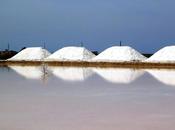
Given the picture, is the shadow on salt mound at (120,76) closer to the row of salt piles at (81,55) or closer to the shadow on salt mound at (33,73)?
Result: the shadow on salt mound at (33,73)

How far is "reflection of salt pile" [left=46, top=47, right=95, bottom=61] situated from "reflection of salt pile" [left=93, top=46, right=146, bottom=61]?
1.03m

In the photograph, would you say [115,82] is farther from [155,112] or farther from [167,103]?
[155,112]

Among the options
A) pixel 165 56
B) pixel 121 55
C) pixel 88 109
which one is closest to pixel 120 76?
pixel 88 109

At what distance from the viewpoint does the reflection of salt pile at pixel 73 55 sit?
23.9 meters

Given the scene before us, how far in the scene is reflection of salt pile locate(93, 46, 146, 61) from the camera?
72.8ft

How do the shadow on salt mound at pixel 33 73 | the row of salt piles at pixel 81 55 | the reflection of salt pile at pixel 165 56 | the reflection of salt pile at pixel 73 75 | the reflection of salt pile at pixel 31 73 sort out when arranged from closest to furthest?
the reflection of salt pile at pixel 73 75
the shadow on salt mound at pixel 33 73
the reflection of salt pile at pixel 31 73
the reflection of salt pile at pixel 165 56
the row of salt piles at pixel 81 55

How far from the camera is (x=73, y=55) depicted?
24.2m

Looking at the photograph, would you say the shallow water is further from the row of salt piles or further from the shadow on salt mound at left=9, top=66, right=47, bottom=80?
the row of salt piles

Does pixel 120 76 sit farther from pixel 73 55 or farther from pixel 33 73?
pixel 73 55

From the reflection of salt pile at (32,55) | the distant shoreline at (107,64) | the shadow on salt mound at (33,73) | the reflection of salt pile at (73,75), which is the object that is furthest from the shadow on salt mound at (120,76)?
the reflection of salt pile at (32,55)

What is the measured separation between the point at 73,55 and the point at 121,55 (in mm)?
3051

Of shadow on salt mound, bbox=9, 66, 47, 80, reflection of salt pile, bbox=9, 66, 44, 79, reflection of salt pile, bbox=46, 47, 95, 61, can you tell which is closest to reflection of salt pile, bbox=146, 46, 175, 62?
reflection of salt pile, bbox=46, 47, 95, 61

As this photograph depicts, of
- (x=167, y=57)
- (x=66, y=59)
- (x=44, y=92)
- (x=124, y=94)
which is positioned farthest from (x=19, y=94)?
(x=66, y=59)

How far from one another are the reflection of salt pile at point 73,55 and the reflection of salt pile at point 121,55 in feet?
3.37
